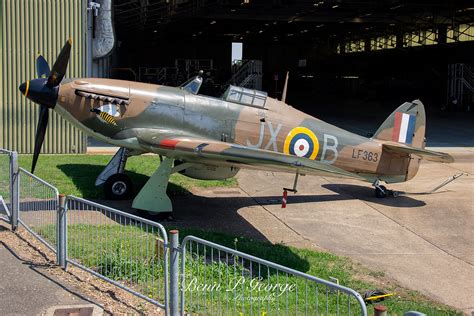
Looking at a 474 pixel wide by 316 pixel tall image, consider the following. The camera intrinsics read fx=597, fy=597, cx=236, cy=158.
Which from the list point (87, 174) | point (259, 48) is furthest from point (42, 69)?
point (259, 48)

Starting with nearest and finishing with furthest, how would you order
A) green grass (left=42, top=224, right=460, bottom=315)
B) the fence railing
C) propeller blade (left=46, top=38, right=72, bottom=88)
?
the fence railing, green grass (left=42, top=224, right=460, bottom=315), propeller blade (left=46, top=38, right=72, bottom=88)

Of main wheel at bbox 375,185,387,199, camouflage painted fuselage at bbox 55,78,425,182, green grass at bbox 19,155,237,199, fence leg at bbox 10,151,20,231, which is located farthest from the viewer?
main wheel at bbox 375,185,387,199

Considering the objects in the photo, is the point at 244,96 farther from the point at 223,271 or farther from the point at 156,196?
the point at 223,271

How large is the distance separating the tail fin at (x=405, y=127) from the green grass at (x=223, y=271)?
16.4 feet

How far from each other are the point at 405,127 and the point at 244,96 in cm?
375

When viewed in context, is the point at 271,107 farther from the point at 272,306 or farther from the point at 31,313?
the point at 31,313

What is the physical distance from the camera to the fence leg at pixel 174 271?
517 centimetres

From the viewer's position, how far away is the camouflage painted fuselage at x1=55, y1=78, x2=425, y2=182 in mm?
10398

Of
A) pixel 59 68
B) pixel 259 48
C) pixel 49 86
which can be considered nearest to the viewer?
Answer: pixel 59 68

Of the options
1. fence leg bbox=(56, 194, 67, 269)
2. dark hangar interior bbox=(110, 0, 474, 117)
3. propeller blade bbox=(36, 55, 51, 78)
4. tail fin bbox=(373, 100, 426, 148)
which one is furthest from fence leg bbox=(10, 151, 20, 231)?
dark hangar interior bbox=(110, 0, 474, 117)

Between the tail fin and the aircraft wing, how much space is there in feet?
11.1

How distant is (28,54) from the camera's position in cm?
1627

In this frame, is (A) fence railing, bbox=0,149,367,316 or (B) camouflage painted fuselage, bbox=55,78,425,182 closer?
(A) fence railing, bbox=0,149,367,316

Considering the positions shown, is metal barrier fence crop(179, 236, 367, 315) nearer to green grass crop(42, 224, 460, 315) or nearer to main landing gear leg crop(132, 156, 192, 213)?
green grass crop(42, 224, 460, 315)
